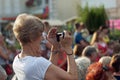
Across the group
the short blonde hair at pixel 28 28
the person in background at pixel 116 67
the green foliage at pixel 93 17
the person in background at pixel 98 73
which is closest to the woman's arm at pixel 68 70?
the short blonde hair at pixel 28 28

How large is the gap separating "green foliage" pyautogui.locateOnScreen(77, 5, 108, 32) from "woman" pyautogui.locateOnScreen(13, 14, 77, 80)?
21378 millimetres

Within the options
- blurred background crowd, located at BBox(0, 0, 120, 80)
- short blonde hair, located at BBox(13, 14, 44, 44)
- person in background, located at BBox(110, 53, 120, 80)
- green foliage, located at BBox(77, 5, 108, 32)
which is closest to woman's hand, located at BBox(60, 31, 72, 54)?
short blonde hair, located at BBox(13, 14, 44, 44)

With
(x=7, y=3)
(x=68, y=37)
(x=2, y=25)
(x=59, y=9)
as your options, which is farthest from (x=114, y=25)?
(x=68, y=37)

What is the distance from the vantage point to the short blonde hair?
3.42 metres

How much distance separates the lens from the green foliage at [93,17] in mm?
25125

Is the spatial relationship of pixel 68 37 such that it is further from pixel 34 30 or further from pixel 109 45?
pixel 109 45

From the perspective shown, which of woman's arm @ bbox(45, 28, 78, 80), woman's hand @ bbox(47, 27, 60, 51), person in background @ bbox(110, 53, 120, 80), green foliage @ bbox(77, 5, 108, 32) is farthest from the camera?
green foliage @ bbox(77, 5, 108, 32)

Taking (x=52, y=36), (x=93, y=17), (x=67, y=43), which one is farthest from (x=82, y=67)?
(x=93, y=17)

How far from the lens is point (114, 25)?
27016 millimetres

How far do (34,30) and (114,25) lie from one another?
Answer: 23.9 m

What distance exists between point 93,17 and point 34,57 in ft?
74.1

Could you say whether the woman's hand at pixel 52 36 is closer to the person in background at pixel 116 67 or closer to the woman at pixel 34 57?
the woman at pixel 34 57

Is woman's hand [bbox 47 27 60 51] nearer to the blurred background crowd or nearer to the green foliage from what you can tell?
the blurred background crowd

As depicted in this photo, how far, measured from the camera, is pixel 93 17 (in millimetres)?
25906
